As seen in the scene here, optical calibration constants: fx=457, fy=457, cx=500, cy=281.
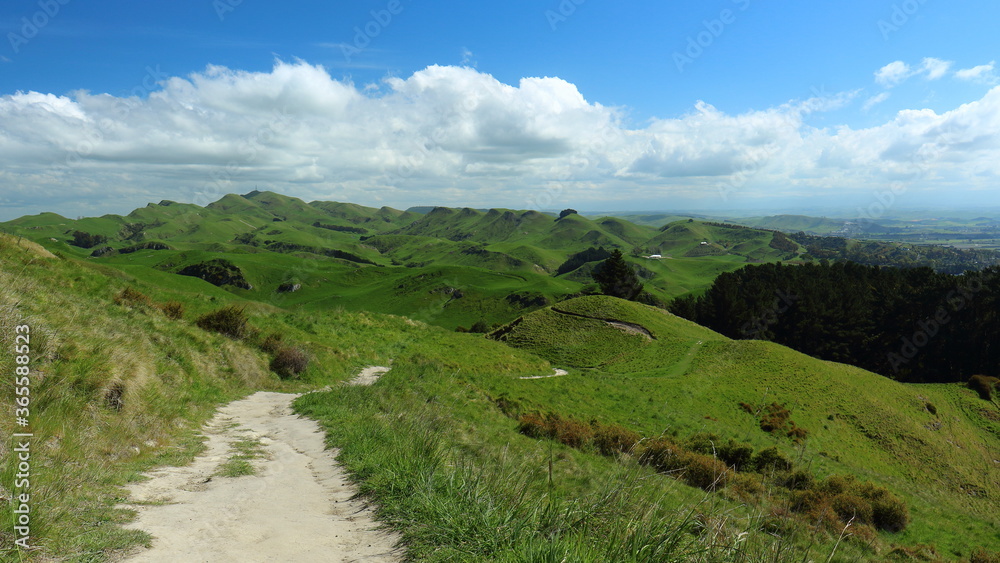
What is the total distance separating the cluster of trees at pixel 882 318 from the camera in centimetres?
8012

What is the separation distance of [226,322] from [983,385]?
7975cm

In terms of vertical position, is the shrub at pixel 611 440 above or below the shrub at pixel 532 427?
below

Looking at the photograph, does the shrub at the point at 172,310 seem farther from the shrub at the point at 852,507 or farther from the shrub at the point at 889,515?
the shrub at the point at 889,515

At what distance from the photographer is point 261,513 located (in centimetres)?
716

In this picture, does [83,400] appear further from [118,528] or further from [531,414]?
[531,414]

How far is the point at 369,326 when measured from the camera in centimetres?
3822

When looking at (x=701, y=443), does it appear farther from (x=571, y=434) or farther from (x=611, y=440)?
(x=571, y=434)

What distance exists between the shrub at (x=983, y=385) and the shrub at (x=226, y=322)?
76.7 meters

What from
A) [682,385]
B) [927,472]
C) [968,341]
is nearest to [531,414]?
[682,385]

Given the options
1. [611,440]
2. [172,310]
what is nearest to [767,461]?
[611,440]

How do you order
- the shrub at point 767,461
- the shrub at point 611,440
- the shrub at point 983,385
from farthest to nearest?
the shrub at point 983,385, the shrub at point 767,461, the shrub at point 611,440

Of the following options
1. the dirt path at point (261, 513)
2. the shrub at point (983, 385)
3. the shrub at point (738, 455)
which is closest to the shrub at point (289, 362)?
the dirt path at point (261, 513)

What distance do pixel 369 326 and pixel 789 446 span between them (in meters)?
32.7

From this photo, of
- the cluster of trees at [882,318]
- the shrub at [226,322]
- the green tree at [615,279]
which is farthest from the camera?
the green tree at [615,279]
